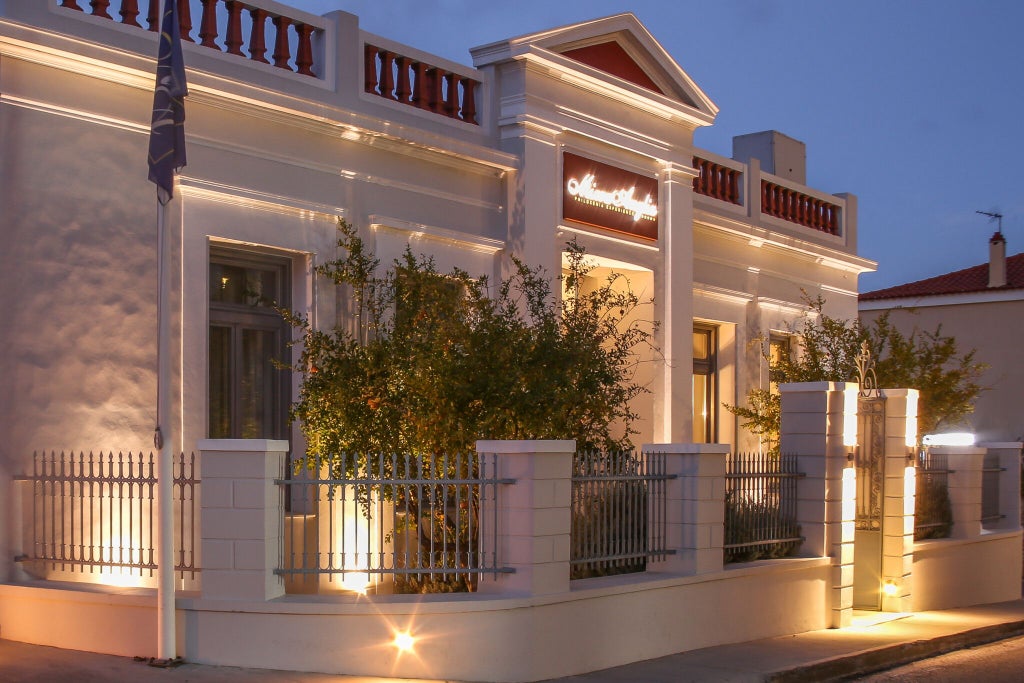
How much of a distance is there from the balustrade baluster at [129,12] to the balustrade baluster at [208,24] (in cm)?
74

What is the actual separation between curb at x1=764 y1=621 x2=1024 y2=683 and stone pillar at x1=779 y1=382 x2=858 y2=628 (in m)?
1.15

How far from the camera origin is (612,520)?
11234 millimetres

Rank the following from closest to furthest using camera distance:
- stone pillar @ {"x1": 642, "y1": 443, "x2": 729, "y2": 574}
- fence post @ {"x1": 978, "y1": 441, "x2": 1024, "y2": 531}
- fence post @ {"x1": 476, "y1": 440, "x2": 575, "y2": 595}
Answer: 1. fence post @ {"x1": 476, "y1": 440, "x2": 575, "y2": 595}
2. stone pillar @ {"x1": 642, "y1": 443, "x2": 729, "y2": 574}
3. fence post @ {"x1": 978, "y1": 441, "x2": 1024, "y2": 531}

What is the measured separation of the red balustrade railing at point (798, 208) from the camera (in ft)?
73.1

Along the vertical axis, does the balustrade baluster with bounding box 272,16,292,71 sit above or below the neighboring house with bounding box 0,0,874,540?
above

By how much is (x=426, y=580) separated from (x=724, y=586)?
3.06 metres

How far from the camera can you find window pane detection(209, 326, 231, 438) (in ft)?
42.9

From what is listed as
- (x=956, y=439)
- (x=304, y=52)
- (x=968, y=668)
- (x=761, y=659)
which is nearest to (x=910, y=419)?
(x=968, y=668)

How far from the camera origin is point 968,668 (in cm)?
1199

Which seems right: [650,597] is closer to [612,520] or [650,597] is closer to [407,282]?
[612,520]

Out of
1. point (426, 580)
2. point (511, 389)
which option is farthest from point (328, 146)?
point (426, 580)

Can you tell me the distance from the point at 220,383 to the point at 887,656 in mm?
7104

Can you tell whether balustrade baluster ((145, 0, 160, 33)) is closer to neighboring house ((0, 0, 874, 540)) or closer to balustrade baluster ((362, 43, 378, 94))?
neighboring house ((0, 0, 874, 540))

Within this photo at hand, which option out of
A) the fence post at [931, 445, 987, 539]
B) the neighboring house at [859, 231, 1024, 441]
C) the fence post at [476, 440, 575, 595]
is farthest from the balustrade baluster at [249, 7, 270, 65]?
the neighboring house at [859, 231, 1024, 441]
